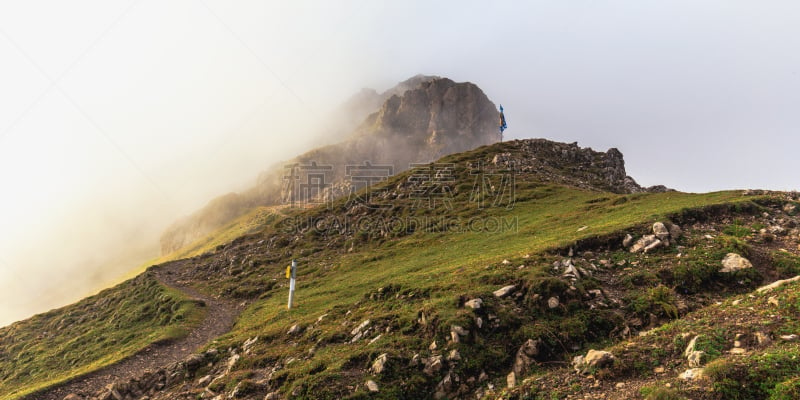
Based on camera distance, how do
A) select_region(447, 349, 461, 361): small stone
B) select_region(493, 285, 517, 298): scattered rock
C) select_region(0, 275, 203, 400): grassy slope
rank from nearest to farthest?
1. select_region(447, 349, 461, 361): small stone
2. select_region(493, 285, 517, 298): scattered rock
3. select_region(0, 275, 203, 400): grassy slope

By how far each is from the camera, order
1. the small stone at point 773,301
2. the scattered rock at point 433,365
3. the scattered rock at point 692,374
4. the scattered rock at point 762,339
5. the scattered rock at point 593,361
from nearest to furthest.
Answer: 1. the scattered rock at point 692,374
2. the scattered rock at point 762,339
3. the scattered rock at point 593,361
4. the small stone at point 773,301
5. the scattered rock at point 433,365

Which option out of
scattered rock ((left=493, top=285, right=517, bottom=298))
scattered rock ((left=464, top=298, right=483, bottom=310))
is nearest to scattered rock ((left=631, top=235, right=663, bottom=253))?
scattered rock ((left=493, top=285, right=517, bottom=298))

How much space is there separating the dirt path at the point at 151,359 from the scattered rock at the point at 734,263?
30865mm

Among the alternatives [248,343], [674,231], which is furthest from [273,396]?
[674,231]

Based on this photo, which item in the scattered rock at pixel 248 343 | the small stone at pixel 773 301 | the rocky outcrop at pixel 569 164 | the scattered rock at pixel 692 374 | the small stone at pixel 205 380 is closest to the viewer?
the scattered rock at pixel 692 374

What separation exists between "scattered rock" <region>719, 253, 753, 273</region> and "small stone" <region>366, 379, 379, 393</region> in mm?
15061

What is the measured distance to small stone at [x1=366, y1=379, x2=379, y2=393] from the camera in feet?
39.2

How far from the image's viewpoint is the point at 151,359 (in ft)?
79.4

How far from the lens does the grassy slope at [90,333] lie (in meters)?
27.2

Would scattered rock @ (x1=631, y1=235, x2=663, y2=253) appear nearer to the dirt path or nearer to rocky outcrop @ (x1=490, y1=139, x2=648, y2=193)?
the dirt path

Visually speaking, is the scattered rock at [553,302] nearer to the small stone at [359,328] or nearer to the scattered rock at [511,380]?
the scattered rock at [511,380]

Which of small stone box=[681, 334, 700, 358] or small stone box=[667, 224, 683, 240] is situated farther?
small stone box=[667, 224, 683, 240]

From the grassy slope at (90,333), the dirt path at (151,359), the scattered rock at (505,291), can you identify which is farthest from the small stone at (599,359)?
the grassy slope at (90,333)

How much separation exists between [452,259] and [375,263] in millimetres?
11711
